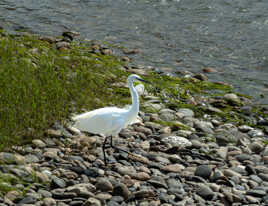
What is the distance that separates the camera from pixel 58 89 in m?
6.57

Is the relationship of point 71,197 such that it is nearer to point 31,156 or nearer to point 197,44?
point 31,156

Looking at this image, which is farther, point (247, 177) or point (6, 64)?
point (6, 64)

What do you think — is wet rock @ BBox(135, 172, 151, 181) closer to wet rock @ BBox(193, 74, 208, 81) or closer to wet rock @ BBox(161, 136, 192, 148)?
wet rock @ BBox(161, 136, 192, 148)

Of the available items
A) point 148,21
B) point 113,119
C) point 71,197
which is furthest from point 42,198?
point 148,21

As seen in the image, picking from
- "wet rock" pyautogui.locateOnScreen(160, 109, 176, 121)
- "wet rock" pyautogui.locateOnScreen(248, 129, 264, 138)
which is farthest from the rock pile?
"wet rock" pyautogui.locateOnScreen(248, 129, 264, 138)

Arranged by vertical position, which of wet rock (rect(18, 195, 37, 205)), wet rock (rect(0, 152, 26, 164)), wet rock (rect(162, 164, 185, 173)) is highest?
wet rock (rect(0, 152, 26, 164))

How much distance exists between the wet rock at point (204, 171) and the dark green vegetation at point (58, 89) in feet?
7.36

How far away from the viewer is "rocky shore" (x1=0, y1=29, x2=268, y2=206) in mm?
4801

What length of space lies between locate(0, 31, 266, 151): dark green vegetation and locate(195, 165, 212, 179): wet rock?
88.3 inches

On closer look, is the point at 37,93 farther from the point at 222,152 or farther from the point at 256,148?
the point at 256,148

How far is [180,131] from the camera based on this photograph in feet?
23.3

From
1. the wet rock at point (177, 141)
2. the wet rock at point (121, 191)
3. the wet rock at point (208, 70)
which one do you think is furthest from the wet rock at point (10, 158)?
the wet rock at point (208, 70)

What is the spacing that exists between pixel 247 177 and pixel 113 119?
1.99 metres

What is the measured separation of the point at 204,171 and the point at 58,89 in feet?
8.39
